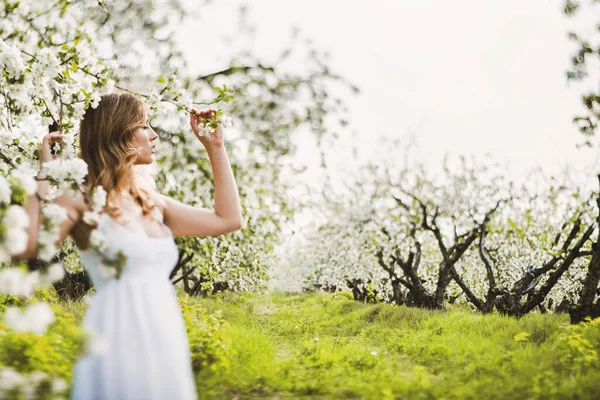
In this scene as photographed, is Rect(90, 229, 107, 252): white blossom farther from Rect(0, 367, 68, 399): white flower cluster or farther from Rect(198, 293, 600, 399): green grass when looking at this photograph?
Rect(198, 293, 600, 399): green grass

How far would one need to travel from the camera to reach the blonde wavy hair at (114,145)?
2.45 metres

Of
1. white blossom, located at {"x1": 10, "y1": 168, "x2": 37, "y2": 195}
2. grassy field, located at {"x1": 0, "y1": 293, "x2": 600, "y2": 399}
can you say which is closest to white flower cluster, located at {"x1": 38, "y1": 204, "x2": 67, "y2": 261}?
white blossom, located at {"x1": 10, "y1": 168, "x2": 37, "y2": 195}

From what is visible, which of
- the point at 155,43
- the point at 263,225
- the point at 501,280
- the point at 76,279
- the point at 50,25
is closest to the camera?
the point at 50,25

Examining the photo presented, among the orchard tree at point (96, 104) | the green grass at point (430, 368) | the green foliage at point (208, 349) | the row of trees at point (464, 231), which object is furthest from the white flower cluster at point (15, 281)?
the row of trees at point (464, 231)

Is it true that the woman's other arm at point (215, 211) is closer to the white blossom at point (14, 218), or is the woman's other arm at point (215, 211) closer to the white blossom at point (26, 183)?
the white blossom at point (26, 183)

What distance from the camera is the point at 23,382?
1749mm

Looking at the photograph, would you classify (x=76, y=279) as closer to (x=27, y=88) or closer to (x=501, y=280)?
(x=27, y=88)

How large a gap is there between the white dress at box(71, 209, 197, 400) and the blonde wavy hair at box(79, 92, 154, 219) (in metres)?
0.27

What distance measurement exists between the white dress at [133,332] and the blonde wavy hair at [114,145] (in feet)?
0.89

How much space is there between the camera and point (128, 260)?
214 centimetres

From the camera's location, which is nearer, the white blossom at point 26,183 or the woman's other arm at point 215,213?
the white blossom at point 26,183

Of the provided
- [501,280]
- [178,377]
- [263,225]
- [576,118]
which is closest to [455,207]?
[501,280]

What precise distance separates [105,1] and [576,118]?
7.28 meters

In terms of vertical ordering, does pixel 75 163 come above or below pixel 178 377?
above
